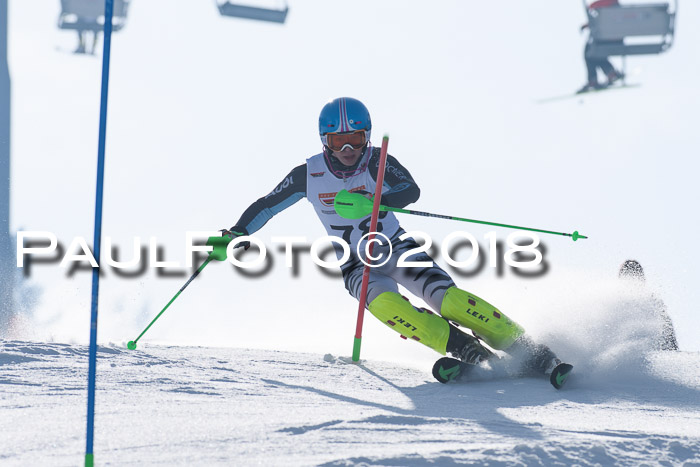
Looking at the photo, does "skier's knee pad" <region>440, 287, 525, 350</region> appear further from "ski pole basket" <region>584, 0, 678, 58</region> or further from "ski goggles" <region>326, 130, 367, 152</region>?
"ski pole basket" <region>584, 0, 678, 58</region>

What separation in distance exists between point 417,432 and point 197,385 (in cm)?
157

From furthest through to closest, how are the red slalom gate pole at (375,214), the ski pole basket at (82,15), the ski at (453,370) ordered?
the ski pole basket at (82,15)
the red slalom gate pole at (375,214)
the ski at (453,370)

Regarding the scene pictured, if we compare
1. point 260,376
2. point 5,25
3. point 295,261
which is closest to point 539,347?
point 260,376

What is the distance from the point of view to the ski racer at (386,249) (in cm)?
498

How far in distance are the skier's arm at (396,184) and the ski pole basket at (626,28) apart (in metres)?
13.1

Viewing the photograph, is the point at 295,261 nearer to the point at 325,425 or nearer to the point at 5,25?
the point at 325,425

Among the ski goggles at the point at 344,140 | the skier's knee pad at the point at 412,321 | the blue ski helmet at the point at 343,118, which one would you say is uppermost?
the blue ski helmet at the point at 343,118

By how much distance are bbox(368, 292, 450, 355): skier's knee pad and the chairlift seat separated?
1392 cm

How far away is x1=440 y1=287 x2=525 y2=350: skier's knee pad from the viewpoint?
4.98 m

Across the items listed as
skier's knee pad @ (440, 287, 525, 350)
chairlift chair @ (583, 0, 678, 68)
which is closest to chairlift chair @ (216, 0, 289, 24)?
chairlift chair @ (583, 0, 678, 68)

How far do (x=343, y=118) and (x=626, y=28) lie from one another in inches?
531

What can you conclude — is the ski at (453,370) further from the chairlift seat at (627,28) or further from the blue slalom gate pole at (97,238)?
the chairlift seat at (627,28)

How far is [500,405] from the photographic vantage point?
4.10 m

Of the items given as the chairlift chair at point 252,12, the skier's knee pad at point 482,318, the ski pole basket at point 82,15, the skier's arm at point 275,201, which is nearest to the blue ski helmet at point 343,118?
the skier's arm at point 275,201
